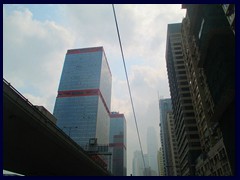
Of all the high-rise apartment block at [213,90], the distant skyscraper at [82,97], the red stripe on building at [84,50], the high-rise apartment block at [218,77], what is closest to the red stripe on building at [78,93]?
the distant skyscraper at [82,97]

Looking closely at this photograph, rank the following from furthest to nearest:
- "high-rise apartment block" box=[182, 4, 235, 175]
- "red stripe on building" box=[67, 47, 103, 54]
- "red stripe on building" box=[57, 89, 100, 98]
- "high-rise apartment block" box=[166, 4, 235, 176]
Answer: "red stripe on building" box=[67, 47, 103, 54]
"red stripe on building" box=[57, 89, 100, 98]
"high-rise apartment block" box=[166, 4, 235, 176]
"high-rise apartment block" box=[182, 4, 235, 175]

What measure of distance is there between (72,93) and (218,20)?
11580cm

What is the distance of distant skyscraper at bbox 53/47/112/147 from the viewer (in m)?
127

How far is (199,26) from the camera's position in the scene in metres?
49.7

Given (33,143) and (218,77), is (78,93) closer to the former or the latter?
(33,143)

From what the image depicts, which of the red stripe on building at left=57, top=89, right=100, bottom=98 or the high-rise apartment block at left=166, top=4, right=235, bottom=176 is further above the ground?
the red stripe on building at left=57, top=89, right=100, bottom=98

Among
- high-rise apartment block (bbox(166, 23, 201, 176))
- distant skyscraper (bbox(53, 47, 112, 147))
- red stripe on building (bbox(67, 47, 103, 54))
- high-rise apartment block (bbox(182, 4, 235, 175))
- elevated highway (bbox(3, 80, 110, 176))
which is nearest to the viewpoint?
elevated highway (bbox(3, 80, 110, 176))

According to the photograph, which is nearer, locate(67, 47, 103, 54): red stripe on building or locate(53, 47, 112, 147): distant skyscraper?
locate(53, 47, 112, 147): distant skyscraper

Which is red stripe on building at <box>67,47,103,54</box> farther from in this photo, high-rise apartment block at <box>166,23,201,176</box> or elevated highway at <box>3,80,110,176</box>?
elevated highway at <box>3,80,110,176</box>

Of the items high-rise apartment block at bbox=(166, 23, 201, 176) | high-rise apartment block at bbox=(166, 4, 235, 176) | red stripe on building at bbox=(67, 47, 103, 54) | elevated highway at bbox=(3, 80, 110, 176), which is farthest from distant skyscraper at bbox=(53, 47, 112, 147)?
elevated highway at bbox=(3, 80, 110, 176)

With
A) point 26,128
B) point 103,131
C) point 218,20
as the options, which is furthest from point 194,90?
point 103,131

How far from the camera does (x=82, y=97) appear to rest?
14075cm

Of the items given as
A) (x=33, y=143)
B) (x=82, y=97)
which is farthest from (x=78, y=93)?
(x=33, y=143)

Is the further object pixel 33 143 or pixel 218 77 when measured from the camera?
pixel 218 77
